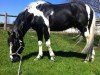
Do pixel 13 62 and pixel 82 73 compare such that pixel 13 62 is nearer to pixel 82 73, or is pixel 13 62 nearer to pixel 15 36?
pixel 15 36

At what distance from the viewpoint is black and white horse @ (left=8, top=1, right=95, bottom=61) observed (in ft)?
39.8

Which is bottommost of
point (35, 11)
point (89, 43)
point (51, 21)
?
point (89, 43)

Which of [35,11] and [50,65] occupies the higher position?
[35,11]

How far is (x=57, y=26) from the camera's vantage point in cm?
1255

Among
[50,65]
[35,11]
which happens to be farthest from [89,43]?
[35,11]

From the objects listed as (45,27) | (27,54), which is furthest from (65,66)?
(27,54)

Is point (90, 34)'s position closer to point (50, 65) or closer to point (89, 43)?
point (89, 43)

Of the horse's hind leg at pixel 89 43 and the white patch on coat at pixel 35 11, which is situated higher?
the white patch on coat at pixel 35 11

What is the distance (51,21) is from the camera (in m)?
12.4

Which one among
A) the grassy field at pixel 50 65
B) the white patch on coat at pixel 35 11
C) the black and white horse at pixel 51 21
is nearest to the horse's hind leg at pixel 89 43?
the black and white horse at pixel 51 21

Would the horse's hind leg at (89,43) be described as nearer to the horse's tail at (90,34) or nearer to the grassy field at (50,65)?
the horse's tail at (90,34)

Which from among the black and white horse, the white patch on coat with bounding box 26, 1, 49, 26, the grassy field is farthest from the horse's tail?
the white patch on coat with bounding box 26, 1, 49, 26

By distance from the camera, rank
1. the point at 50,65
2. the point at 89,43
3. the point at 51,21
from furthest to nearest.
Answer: the point at 51,21, the point at 89,43, the point at 50,65

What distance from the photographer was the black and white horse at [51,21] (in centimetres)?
1214
